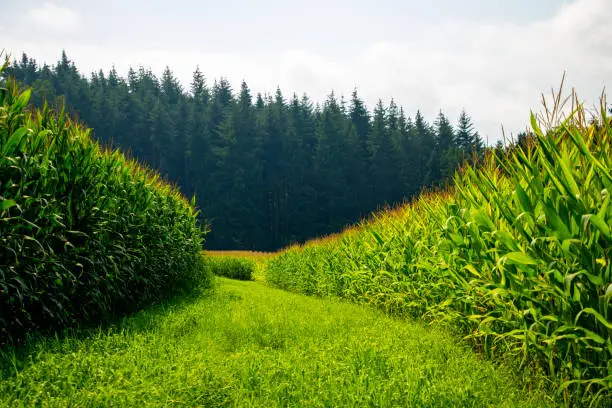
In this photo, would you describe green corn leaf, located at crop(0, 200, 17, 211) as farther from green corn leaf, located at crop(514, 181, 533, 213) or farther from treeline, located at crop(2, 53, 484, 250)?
treeline, located at crop(2, 53, 484, 250)

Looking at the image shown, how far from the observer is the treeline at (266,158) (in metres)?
53.7

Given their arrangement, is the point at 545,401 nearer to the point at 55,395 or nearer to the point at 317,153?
the point at 55,395

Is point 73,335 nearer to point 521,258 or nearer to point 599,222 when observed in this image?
point 521,258

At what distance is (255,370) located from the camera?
12.1 ft

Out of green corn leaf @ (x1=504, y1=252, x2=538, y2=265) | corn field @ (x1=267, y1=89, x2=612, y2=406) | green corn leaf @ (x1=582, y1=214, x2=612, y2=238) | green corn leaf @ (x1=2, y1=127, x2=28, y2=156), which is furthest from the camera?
green corn leaf @ (x1=2, y1=127, x2=28, y2=156)

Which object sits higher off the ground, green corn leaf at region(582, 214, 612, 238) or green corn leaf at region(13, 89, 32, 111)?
green corn leaf at region(13, 89, 32, 111)

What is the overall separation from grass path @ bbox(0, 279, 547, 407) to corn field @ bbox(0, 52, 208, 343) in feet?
1.74

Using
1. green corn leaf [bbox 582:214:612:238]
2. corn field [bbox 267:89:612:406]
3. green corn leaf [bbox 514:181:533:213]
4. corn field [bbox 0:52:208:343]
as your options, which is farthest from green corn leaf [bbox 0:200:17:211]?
green corn leaf [bbox 582:214:612:238]

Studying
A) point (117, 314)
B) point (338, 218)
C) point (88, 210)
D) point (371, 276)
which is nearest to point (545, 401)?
point (371, 276)

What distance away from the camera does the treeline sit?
53719 mm

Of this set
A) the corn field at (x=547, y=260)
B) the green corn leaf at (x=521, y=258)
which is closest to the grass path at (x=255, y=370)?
the corn field at (x=547, y=260)

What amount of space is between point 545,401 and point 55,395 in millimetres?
3692

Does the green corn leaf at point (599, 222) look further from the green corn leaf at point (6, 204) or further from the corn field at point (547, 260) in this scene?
the green corn leaf at point (6, 204)

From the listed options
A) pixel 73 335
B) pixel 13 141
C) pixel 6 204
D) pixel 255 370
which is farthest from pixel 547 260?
pixel 13 141
